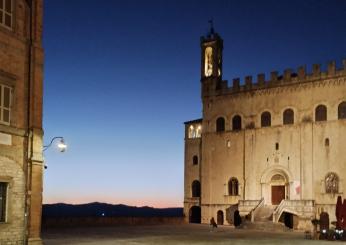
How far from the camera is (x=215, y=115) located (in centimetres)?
5006

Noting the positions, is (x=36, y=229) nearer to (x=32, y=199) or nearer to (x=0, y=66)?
(x=32, y=199)

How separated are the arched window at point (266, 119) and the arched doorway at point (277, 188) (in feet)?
14.5

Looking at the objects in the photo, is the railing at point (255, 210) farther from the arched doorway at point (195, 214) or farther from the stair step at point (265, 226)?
the arched doorway at point (195, 214)

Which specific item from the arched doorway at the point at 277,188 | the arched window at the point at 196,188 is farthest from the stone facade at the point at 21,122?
the arched window at the point at 196,188

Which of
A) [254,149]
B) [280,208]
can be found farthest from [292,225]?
[254,149]

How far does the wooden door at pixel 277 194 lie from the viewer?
1774 inches

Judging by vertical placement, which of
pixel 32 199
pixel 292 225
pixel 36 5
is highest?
pixel 36 5

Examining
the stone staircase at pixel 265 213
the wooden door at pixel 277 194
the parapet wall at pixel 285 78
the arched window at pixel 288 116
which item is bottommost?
the stone staircase at pixel 265 213

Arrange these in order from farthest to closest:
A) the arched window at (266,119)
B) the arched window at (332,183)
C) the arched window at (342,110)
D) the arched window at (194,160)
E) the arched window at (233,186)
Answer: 1. the arched window at (194,160)
2. the arched window at (233,186)
3. the arched window at (266,119)
4. the arched window at (342,110)
5. the arched window at (332,183)

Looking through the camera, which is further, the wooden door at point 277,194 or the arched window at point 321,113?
the wooden door at point 277,194

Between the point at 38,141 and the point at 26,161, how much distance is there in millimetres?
942

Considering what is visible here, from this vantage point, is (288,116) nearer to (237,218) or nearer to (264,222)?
(264,222)

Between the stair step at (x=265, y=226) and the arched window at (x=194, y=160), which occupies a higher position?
the arched window at (x=194, y=160)

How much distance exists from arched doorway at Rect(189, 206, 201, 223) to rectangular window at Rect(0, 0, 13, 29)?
35.9 metres
